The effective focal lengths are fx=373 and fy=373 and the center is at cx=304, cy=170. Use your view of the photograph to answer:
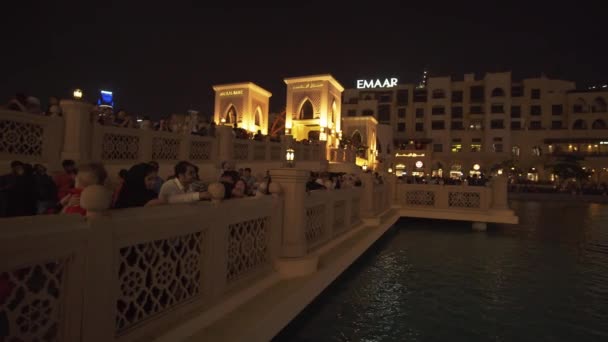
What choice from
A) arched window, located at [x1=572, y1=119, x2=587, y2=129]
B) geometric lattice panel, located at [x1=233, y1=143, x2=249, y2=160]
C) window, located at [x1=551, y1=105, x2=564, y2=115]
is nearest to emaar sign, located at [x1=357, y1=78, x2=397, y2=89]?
window, located at [x1=551, y1=105, x2=564, y2=115]

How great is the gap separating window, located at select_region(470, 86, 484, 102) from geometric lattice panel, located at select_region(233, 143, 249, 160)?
46.7 meters

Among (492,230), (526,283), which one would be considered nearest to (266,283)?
(526,283)

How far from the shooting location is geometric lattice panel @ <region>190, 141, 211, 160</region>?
38.2 ft

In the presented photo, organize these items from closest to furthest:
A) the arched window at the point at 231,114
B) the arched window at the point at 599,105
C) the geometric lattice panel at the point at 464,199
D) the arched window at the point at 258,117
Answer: the geometric lattice panel at the point at 464,199, the arched window at the point at 231,114, the arched window at the point at 258,117, the arched window at the point at 599,105

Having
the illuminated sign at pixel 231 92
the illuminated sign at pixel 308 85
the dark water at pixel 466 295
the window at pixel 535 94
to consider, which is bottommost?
the dark water at pixel 466 295

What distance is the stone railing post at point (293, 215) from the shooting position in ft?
18.2

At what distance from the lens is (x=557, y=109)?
5009cm

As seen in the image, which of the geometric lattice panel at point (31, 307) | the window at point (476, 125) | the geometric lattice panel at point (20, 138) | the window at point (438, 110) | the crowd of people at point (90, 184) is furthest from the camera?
the window at point (438, 110)

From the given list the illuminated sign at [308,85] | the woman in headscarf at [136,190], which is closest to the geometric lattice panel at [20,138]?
the woman in headscarf at [136,190]

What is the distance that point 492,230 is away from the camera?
14289 mm

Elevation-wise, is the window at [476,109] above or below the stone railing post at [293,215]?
above

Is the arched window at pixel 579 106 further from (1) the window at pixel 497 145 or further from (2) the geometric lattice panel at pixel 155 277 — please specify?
(2) the geometric lattice panel at pixel 155 277

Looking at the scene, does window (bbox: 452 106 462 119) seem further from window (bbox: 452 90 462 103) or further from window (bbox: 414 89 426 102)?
window (bbox: 414 89 426 102)

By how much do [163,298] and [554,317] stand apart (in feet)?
18.7
